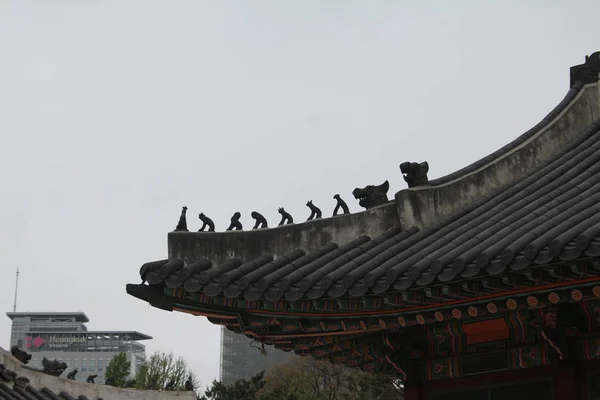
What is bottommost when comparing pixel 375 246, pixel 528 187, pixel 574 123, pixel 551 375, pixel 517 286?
pixel 551 375

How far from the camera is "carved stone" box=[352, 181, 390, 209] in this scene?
359 inches

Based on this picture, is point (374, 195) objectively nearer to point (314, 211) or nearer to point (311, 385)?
point (314, 211)

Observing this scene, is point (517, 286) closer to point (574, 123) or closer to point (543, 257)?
point (543, 257)

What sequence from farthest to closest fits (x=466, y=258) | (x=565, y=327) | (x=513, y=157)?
(x=513, y=157), (x=565, y=327), (x=466, y=258)

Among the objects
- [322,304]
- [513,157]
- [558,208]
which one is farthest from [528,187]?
[322,304]

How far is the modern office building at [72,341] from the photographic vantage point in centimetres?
10762

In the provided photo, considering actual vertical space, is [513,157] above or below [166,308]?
above

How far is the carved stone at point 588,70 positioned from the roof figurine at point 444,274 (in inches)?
0.6

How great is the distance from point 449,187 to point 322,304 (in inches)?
83.5

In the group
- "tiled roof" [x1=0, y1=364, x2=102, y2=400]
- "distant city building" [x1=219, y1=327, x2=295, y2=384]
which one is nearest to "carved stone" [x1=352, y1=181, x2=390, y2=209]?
"tiled roof" [x1=0, y1=364, x2=102, y2=400]

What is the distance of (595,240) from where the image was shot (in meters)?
6.15

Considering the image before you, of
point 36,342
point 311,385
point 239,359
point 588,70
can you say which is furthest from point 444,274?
point 36,342

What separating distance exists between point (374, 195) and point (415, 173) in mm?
Result: 474

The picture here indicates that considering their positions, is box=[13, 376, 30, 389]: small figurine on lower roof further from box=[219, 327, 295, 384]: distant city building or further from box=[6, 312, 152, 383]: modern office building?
box=[6, 312, 152, 383]: modern office building
